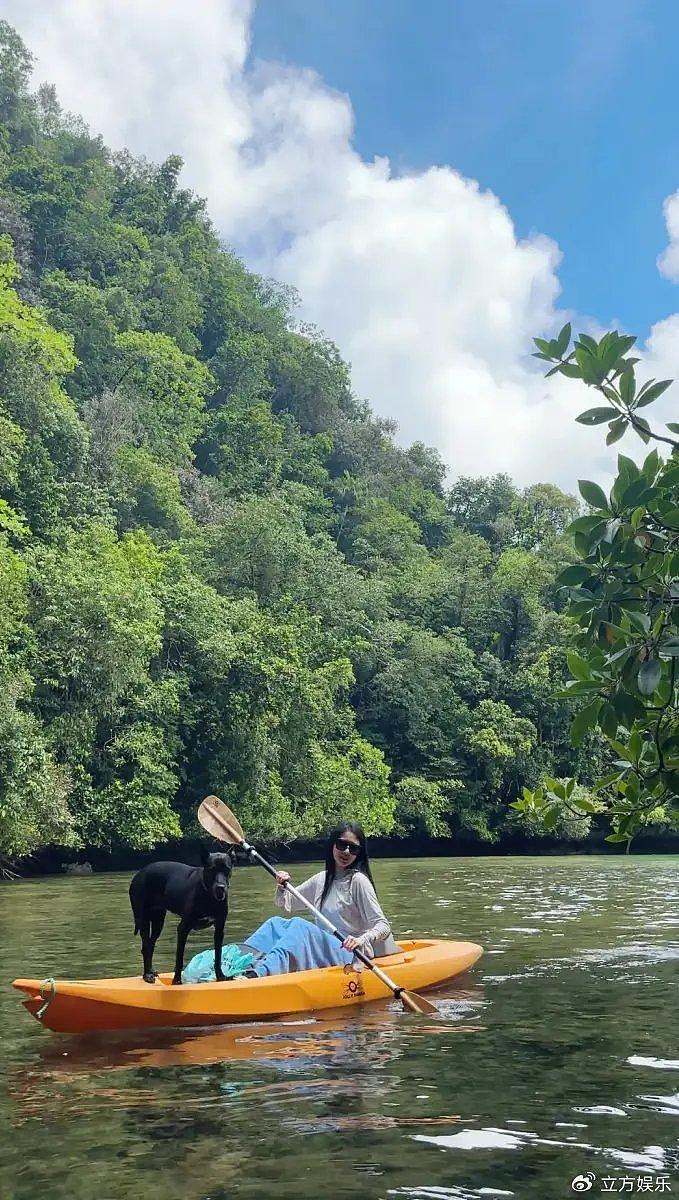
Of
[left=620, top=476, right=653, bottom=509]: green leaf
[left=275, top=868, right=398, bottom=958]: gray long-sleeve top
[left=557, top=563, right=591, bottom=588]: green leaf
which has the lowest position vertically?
[left=275, top=868, right=398, bottom=958]: gray long-sleeve top

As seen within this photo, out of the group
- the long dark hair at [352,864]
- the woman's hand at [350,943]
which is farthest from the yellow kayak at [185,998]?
the long dark hair at [352,864]

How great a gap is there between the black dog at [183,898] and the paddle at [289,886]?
62cm

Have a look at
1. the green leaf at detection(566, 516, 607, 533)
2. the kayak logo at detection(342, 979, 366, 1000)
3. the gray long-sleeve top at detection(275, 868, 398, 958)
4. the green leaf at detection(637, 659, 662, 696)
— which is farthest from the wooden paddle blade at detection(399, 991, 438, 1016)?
the green leaf at detection(637, 659, 662, 696)

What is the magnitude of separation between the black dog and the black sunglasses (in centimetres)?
102

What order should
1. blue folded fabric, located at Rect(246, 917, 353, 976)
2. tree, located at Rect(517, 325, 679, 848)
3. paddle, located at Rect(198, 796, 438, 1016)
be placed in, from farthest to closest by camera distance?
blue folded fabric, located at Rect(246, 917, 353, 976)
paddle, located at Rect(198, 796, 438, 1016)
tree, located at Rect(517, 325, 679, 848)

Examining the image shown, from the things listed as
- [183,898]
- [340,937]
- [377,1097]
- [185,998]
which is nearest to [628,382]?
[377,1097]

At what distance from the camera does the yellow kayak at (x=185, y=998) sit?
18.6 ft

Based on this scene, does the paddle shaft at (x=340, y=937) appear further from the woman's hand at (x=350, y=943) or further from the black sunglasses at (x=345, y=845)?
the black sunglasses at (x=345, y=845)

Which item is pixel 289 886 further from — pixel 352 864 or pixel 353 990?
Result: pixel 353 990

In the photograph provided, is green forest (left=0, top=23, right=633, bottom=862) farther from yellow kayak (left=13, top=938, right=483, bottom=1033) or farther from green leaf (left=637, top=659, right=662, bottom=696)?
green leaf (left=637, top=659, right=662, bottom=696)

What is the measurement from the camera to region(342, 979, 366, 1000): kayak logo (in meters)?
6.80

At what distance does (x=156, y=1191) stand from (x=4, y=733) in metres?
17.1

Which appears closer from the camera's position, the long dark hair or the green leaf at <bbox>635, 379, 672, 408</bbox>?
the green leaf at <bbox>635, 379, 672, 408</bbox>

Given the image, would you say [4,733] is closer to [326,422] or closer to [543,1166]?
[543,1166]
